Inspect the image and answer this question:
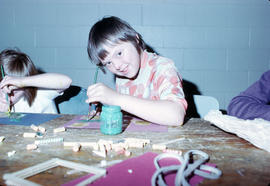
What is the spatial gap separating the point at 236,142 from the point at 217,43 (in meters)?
1.55

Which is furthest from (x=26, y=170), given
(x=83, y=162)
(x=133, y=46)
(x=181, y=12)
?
(x=181, y=12)

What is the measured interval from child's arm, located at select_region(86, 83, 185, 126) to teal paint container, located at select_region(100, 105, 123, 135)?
3.7 inches

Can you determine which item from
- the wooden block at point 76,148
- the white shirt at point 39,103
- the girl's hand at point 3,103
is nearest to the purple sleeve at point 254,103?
the wooden block at point 76,148

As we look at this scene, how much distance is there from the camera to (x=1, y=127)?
884 millimetres

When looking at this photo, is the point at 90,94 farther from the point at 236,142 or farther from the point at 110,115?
the point at 236,142

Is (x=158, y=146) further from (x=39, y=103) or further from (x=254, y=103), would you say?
(x=39, y=103)

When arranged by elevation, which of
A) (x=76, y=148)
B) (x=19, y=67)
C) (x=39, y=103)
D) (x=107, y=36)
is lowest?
(x=39, y=103)

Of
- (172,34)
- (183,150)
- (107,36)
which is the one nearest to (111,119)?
(183,150)

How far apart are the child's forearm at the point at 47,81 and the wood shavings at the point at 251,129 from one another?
981 mm

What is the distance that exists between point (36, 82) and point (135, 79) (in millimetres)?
590

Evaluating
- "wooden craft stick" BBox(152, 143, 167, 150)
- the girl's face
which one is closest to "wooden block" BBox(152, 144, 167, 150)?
"wooden craft stick" BBox(152, 143, 167, 150)

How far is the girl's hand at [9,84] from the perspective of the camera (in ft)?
3.95

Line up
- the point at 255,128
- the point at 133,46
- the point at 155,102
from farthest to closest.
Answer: the point at 133,46, the point at 155,102, the point at 255,128

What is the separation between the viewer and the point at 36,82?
4.25 ft
